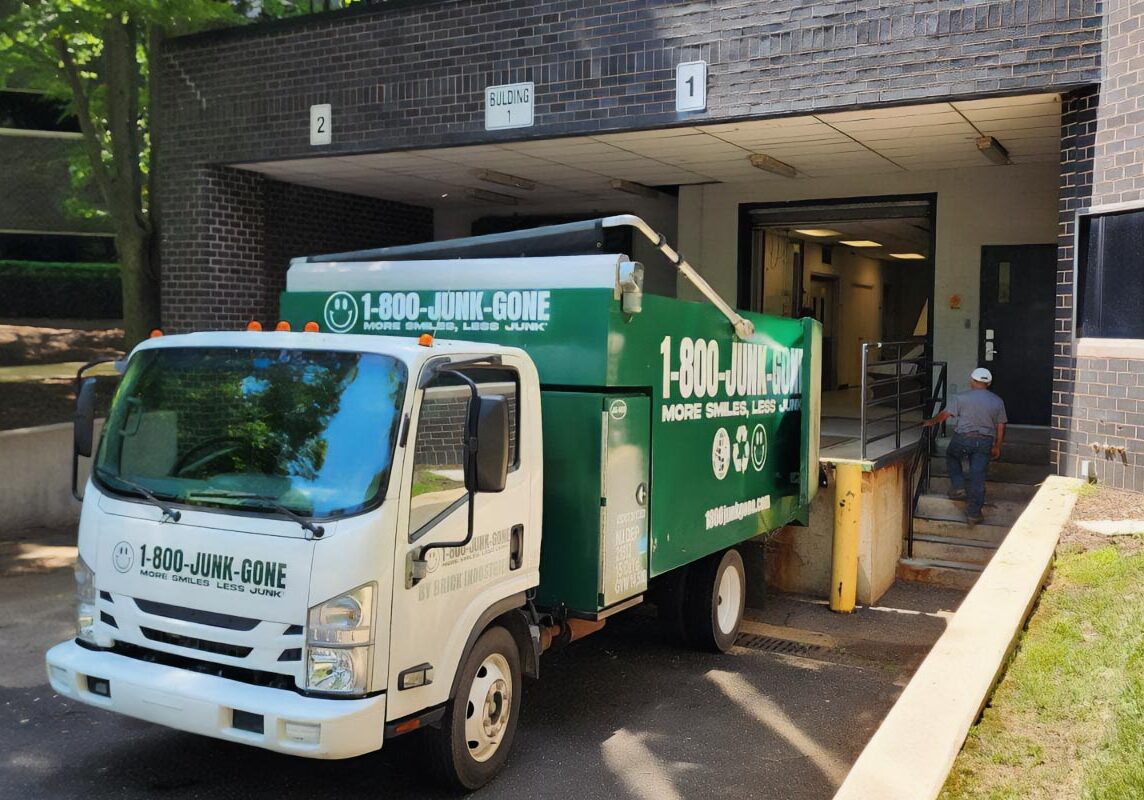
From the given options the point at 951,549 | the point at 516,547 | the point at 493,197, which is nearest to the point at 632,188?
the point at 493,197

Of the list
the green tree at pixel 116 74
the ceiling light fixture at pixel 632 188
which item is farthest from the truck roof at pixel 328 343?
the ceiling light fixture at pixel 632 188

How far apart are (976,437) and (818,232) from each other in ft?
24.9

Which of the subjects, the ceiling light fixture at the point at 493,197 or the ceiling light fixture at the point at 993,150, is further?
the ceiling light fixture at the point at 493,197

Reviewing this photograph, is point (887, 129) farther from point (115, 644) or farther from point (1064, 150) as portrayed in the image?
point (115, 644)

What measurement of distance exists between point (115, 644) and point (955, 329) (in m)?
11.1

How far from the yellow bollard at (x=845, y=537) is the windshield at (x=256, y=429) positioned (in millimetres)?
5533

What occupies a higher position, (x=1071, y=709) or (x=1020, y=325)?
(x=1020, y=325)

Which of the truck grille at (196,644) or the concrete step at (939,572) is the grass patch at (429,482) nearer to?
the truck grille at (196,644)

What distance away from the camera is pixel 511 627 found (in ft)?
17.8

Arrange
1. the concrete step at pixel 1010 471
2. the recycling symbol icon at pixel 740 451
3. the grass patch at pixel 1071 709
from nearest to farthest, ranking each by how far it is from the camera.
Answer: the grass patch at pixel 1071 709
the recycling symbol icon at pixel 740 451
the concrete step at pixel 1010 471

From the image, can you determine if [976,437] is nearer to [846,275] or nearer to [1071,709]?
[1071,709]

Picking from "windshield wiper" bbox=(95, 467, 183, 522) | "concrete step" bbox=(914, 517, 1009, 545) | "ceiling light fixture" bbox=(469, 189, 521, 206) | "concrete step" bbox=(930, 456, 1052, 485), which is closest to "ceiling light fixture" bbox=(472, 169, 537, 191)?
"ceiling light fixture" bbox=(469, 189, 521, 206)

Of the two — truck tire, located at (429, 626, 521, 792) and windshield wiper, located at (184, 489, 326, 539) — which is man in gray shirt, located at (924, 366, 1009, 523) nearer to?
truck tire, located at (429, 626, 521, 792)

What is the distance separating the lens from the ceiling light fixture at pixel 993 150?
11219mm
